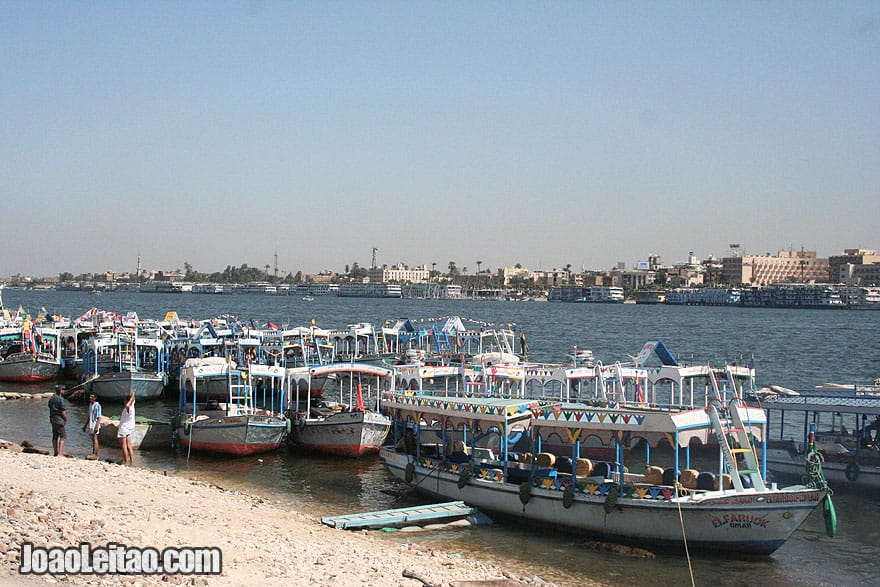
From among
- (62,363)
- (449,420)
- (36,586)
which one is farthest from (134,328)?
(36,586)

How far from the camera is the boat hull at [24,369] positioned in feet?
167

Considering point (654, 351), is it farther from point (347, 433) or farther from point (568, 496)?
point (568, 496)

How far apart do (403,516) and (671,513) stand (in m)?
6.02

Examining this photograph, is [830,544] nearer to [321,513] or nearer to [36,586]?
[321,513]

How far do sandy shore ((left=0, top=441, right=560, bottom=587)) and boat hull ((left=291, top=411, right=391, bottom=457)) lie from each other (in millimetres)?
8857

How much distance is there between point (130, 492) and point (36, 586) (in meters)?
7.78

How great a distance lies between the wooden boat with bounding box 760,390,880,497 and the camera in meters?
25.4

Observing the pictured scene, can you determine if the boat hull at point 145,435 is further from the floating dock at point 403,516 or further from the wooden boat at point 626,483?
the floating dock at point 403,516

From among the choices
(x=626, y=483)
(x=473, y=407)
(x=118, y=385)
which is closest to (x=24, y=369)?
(x=118, y=385)

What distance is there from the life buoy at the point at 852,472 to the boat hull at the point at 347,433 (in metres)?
14.3

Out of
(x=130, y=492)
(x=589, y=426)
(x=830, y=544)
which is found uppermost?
(x=589, y=426)

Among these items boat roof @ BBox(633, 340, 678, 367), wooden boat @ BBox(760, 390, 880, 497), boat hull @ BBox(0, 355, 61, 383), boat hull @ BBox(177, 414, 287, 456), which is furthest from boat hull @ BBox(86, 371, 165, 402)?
wooden boat @ BBox(760, 390, 880, 497)

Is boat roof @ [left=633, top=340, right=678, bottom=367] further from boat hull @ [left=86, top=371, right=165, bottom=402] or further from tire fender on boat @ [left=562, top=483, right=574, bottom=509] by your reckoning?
boat hull @ [left=86, top=371, right=165, bottom=402]

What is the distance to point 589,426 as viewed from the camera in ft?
68.1
